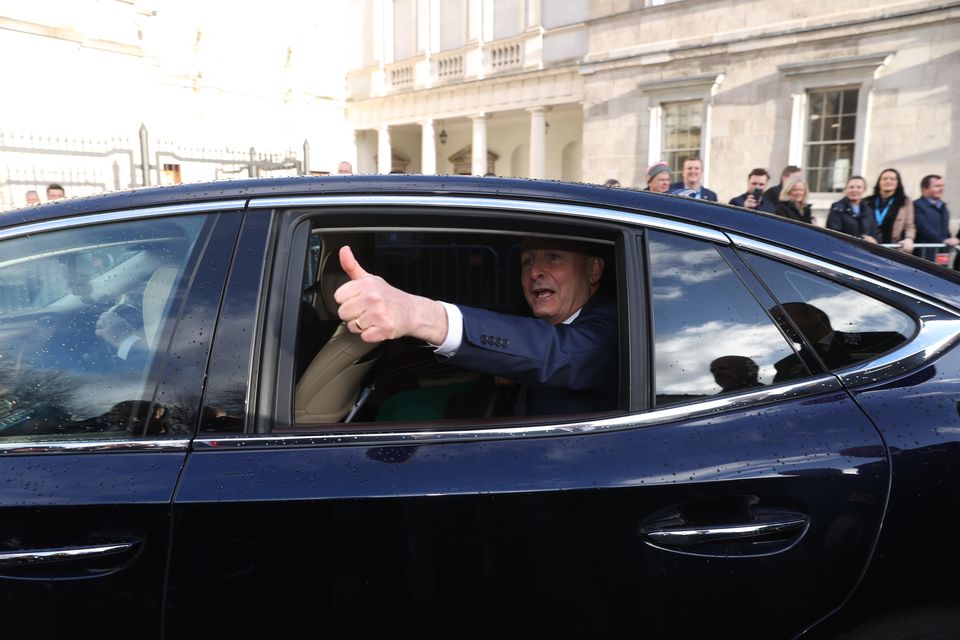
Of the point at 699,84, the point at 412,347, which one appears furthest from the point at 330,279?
the point at 699,84

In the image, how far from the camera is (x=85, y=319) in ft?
4.84

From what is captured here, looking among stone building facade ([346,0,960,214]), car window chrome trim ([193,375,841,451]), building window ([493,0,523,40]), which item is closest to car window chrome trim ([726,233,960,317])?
car window chrome trim ([193,375,841,451])

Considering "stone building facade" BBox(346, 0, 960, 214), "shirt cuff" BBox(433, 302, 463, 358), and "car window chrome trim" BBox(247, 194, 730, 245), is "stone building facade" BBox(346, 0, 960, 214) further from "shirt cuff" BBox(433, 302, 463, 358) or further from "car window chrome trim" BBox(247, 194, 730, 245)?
"shirt cuff" BBox(433, 302, 463, 358)

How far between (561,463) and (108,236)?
3.71 feet

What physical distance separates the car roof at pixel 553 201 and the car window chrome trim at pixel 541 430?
0.33m

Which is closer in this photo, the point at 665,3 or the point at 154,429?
the point at 154,429

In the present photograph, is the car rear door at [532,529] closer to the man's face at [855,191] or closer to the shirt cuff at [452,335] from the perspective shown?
the shirt cuff at [452,335]

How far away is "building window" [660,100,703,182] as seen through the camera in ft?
45.6

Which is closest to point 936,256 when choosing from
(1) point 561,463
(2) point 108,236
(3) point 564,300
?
(3) point 564,300

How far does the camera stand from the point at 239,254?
1.40 metres

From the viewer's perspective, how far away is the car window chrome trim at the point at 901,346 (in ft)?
4.57

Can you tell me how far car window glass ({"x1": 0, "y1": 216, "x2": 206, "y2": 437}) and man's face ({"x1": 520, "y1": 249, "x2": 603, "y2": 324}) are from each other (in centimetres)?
97

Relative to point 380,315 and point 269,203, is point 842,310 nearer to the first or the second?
point 380,315

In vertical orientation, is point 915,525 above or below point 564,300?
below
